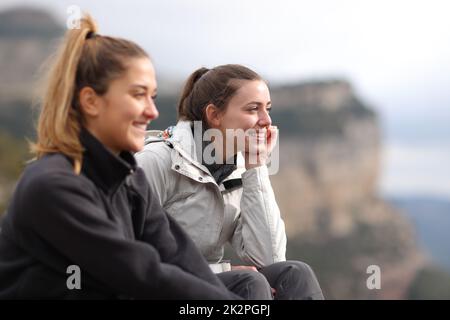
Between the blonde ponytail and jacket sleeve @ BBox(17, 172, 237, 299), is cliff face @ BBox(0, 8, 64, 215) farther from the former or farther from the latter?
jacket sleeve @ BBox(17, 172, 237, 299)

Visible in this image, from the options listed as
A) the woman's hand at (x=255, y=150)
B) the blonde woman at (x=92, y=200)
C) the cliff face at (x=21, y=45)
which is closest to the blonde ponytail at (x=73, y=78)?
the blonde woman at (x=92, y=200)

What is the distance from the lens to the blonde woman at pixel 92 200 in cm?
299

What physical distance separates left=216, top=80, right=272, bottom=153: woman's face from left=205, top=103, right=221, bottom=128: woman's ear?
5 centimetres

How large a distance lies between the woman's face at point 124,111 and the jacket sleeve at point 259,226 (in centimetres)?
100

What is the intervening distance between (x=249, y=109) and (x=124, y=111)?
123 centimetres

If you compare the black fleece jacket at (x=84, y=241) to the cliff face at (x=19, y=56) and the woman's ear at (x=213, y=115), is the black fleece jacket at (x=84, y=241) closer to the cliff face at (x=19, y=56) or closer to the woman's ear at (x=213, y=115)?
the woman's ear at (x=213, y=115)

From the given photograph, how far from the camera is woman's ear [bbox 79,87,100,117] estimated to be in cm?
321

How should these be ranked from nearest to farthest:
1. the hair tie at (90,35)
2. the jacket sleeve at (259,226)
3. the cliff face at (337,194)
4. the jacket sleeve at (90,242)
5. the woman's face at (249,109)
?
the jacket sleeve at (90,242) → the hair tie at (90,35) → the jacket sleeve at (259,226) → the woman's face at (249,109) → the cliff face at (337,194)

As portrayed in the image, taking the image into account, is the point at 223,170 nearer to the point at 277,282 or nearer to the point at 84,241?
the point at 277,282

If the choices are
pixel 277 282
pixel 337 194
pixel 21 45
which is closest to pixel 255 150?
pixel 277 282

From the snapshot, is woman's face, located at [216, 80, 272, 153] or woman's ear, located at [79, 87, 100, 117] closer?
woman's ear, located at [79, 87, 100, 117]

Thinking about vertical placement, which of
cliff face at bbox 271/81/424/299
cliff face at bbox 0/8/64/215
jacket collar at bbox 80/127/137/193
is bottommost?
cliff face at bbox 271/81/424/299

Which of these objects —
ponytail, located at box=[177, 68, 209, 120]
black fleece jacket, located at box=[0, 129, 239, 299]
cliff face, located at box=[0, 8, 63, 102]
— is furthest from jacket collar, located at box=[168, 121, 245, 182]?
cliff face, located at box=[0, 8, 63, 102]

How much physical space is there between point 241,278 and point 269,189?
30.3 inches
